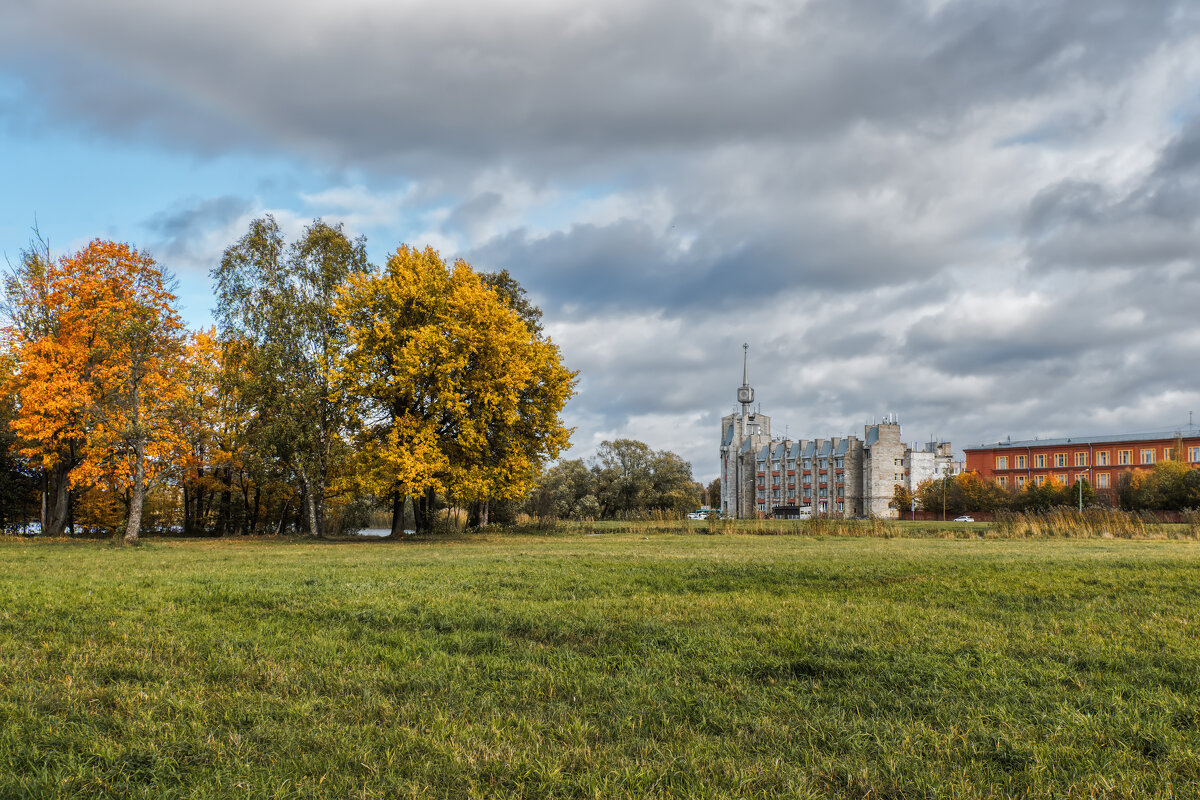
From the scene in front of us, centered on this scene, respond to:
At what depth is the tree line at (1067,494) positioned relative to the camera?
79.4m

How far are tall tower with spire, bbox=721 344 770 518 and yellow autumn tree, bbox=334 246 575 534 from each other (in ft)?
375

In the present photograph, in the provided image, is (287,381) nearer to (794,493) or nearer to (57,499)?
(57,499)

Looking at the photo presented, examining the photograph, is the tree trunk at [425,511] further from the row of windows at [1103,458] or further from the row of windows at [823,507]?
the row of windows at [823,507]

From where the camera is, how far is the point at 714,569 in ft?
46.2

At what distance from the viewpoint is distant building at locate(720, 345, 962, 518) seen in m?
127

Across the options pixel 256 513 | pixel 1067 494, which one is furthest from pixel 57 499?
pixel 1067 494

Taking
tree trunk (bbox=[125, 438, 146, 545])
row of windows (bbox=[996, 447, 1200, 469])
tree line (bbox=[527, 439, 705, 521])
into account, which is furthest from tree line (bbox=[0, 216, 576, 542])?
row of windows (bbox=[996, 447, 1200, 469])

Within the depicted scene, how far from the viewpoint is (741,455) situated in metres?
146

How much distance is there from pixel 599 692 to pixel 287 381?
3168cm

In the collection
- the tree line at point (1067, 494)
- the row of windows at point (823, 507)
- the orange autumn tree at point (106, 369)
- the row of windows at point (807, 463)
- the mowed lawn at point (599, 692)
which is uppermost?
the orange autumn tree at point (106, 369)

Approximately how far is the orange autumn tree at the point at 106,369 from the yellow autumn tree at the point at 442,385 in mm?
6506

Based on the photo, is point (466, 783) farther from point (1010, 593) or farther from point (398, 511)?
point (398, 511)

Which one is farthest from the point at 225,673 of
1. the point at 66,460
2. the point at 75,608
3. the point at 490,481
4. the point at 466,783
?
the point at 66,460

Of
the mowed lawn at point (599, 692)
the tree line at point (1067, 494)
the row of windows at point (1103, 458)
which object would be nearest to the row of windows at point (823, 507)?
the tree line at point (1067, 494)
